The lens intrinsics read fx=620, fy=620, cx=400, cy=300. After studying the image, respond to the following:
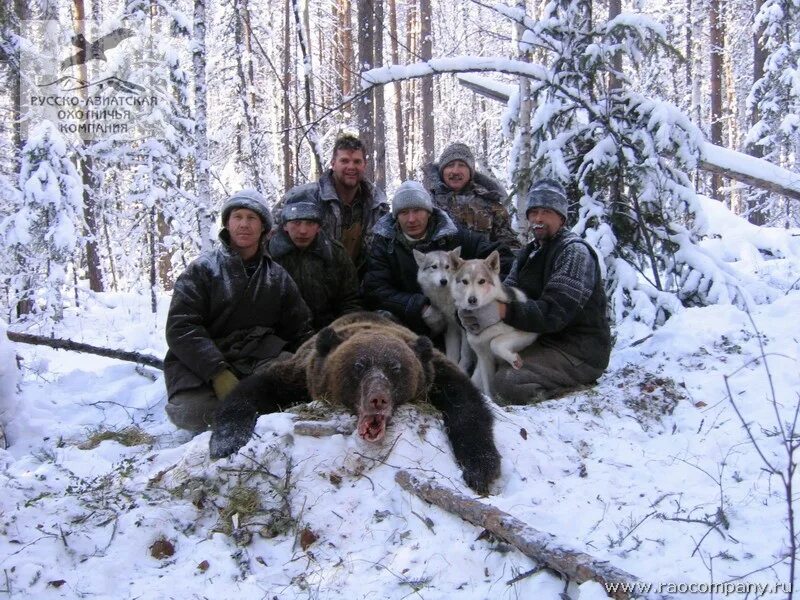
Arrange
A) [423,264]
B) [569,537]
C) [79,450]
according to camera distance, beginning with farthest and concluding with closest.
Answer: [423,264]
[79,450]
[569,537]

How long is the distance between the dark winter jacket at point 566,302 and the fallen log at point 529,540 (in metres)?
2.45

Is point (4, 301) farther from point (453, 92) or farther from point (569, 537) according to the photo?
point (453, 92)

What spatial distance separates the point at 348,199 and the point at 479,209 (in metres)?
1.59

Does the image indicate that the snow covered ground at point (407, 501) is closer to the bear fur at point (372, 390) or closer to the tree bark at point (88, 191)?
the bear fur at point (372, 390)

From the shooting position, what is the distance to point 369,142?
35.3 feet

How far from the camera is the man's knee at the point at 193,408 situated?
5.48 metres

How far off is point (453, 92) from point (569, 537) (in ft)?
118

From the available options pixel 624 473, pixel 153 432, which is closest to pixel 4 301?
pixel 153 432

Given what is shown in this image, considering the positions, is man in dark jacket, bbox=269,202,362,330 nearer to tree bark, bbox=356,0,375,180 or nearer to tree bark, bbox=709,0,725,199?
tree bark, bbox=356,0,375,180

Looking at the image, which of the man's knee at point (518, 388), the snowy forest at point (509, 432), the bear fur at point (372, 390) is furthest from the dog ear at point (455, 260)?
the snowy forest at point (509, 432)

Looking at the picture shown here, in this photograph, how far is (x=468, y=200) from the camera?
752 cm

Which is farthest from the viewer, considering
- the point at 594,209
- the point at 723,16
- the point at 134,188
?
the point at 723,16

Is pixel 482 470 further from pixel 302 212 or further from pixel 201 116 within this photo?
pixel 201 116

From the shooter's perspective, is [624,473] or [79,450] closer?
[624,473]
